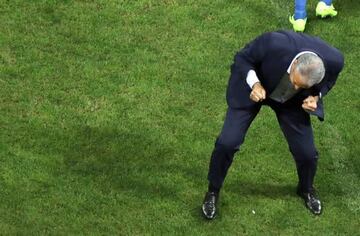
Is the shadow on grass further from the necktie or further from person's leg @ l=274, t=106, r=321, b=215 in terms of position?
the necktie

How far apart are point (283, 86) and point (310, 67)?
0.50 metres

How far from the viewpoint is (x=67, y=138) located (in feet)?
26.0

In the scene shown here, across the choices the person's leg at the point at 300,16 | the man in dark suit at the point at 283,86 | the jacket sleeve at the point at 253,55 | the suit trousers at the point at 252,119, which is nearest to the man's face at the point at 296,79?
the man in dark suit at the point at 283,86

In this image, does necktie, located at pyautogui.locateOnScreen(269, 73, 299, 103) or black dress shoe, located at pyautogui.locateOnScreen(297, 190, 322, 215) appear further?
black dress shoe, located at pyautogui.locateOnScreen(297, 190, 322, 215)

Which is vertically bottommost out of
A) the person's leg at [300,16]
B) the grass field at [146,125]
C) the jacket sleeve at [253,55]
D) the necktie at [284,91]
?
the grass field at [146,125]

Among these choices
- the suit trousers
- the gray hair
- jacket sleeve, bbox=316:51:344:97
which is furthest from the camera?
the suit trousers

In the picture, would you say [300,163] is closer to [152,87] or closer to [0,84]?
[152,87]

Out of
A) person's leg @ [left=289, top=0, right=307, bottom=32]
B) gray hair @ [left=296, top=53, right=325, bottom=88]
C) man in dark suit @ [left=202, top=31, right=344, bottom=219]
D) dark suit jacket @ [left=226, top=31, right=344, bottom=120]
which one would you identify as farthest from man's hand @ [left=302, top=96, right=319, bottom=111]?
person's leg @ [left=289, top=0, right=307, bottom=32]

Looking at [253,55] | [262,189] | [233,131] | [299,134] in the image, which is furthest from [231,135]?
[262,189]

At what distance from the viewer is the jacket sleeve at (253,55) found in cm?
608

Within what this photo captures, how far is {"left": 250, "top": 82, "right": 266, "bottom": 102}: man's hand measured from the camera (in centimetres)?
593

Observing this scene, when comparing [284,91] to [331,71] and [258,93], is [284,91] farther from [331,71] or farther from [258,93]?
[331,71]

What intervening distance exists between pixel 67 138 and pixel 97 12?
8.72 feet

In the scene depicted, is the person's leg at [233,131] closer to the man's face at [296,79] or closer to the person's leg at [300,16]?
the man's face at [296,79]
